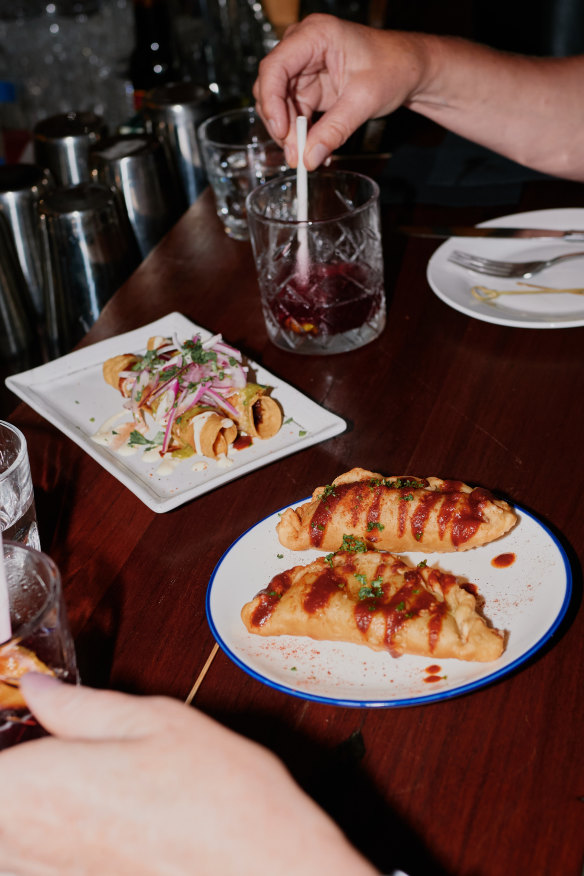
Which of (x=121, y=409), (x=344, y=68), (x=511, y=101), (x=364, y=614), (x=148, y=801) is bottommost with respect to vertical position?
(x=121, y=409)

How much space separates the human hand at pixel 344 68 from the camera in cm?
187

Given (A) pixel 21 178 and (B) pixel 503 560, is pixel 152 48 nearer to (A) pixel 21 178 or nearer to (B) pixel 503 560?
(A) pixel 21 178

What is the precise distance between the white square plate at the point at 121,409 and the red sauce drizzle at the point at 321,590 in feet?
1.04

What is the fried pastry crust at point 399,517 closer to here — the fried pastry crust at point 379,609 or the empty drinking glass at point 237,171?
the fried pastry crust at point 379,609

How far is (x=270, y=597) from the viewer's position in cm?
103

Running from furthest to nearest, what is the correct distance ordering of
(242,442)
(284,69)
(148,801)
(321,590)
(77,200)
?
(77,200) < (284,69) < (242,442) < (321,590) < (148,801)

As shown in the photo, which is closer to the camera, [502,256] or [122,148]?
[502,256]

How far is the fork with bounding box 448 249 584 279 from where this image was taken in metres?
1.83

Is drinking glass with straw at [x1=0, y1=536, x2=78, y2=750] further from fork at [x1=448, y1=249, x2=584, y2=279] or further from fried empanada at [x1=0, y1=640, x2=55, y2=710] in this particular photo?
fork at [x1=448, y1=249, x2=584, y2=279]

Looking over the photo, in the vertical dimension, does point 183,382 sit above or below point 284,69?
below

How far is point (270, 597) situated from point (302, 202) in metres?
0.87

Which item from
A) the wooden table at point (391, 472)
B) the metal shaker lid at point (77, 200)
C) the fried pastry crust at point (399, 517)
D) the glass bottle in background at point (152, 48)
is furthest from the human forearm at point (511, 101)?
the glass bottle in background at point (152, 48)

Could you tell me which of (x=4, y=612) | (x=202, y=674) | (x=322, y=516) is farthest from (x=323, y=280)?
(x=4, y=612)

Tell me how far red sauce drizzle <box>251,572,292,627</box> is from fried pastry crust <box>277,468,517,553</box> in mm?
80
